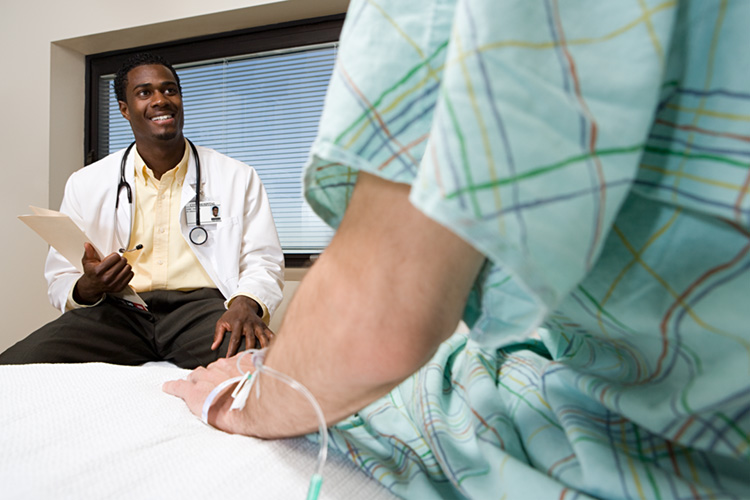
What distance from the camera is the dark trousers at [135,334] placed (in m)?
1.78

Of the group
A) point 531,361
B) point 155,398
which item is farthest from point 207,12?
point 531,361

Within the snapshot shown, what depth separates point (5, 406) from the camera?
0.68m

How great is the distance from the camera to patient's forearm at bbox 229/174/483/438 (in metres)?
0.33

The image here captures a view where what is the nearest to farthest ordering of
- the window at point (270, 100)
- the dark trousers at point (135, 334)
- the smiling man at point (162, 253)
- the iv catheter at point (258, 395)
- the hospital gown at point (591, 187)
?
the hospital gown at point (591, 187), the iv catheter at point (258, 395), the dark trousers at point (135, 334), the smiling man at point (162, 253), the window at point (270, 100)

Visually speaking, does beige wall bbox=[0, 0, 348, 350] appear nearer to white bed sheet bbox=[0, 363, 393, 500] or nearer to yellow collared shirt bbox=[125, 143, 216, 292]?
yellow collared shirt bbox=[125, 143, 216, 292]

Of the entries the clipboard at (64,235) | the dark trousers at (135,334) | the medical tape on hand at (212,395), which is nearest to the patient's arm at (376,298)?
the medical tape on hand at (212,395)

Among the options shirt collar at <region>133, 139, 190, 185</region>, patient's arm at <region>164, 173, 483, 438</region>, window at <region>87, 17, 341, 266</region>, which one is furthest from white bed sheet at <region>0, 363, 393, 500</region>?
window at <region>87, 17, 341, 266</region>

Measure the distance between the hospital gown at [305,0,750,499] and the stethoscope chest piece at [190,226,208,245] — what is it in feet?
6.08

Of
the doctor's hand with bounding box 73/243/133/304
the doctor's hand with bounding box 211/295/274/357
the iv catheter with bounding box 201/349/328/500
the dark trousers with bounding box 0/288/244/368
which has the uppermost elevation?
the iv catheter with bounding box 201/349/328/500

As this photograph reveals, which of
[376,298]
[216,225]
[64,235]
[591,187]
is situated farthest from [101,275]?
[591,187]

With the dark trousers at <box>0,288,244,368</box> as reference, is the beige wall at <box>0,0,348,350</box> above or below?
above

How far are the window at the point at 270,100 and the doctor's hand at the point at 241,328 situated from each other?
3.37 ft

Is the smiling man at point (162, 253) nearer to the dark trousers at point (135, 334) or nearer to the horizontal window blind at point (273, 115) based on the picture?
the dark trousers at point (135, 334)

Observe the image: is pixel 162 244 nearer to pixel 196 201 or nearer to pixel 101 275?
pixel 196 201
